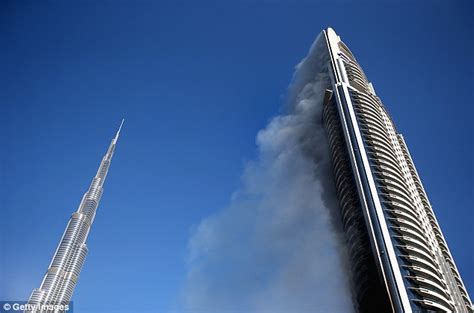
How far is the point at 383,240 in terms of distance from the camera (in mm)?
61906

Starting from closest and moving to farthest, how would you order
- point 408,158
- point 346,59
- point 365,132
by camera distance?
point 365,132, point 408,158, point 346,59

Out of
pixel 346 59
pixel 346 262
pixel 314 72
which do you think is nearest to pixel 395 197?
pixel 346 262

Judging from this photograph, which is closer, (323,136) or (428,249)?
(428,249)

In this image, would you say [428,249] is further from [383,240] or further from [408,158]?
[408,158]

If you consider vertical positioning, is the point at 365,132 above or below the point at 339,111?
below

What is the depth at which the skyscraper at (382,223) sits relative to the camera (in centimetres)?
5809

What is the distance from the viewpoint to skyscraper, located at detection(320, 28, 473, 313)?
191ft

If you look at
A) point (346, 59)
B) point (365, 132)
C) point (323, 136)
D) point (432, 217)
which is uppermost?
point (346, 59)

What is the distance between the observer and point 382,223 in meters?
63.8

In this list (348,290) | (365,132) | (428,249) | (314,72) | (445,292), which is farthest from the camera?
(314,72)

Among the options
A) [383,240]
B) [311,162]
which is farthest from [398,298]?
[311,162]

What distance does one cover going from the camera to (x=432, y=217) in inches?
3509

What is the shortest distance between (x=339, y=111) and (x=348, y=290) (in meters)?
36.8

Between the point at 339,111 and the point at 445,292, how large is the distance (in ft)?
136
